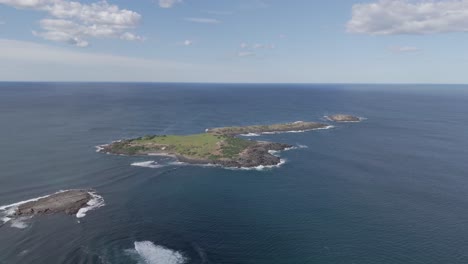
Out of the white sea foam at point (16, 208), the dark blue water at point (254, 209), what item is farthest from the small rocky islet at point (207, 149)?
the white sea foam at point (16, 208)

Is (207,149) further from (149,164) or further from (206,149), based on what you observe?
(149,164)

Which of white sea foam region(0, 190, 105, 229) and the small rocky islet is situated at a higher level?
the small rocky islet

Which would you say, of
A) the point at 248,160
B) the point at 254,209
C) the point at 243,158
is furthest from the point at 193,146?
the point at 254,209

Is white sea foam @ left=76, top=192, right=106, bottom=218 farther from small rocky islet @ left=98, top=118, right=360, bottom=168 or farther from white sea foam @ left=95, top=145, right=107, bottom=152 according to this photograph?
white sea foam @ left=95, top=145, right=107, bottom=152

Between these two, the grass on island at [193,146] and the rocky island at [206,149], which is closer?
the rocky island at [206,149]

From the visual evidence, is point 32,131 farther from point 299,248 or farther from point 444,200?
point 444,200

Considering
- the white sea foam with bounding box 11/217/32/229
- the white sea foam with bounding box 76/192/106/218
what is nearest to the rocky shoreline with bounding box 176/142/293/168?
the white sea foam with bounding box 76/192/106/218

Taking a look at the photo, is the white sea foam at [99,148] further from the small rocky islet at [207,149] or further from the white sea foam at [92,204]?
the white sea foam at [92,204]
